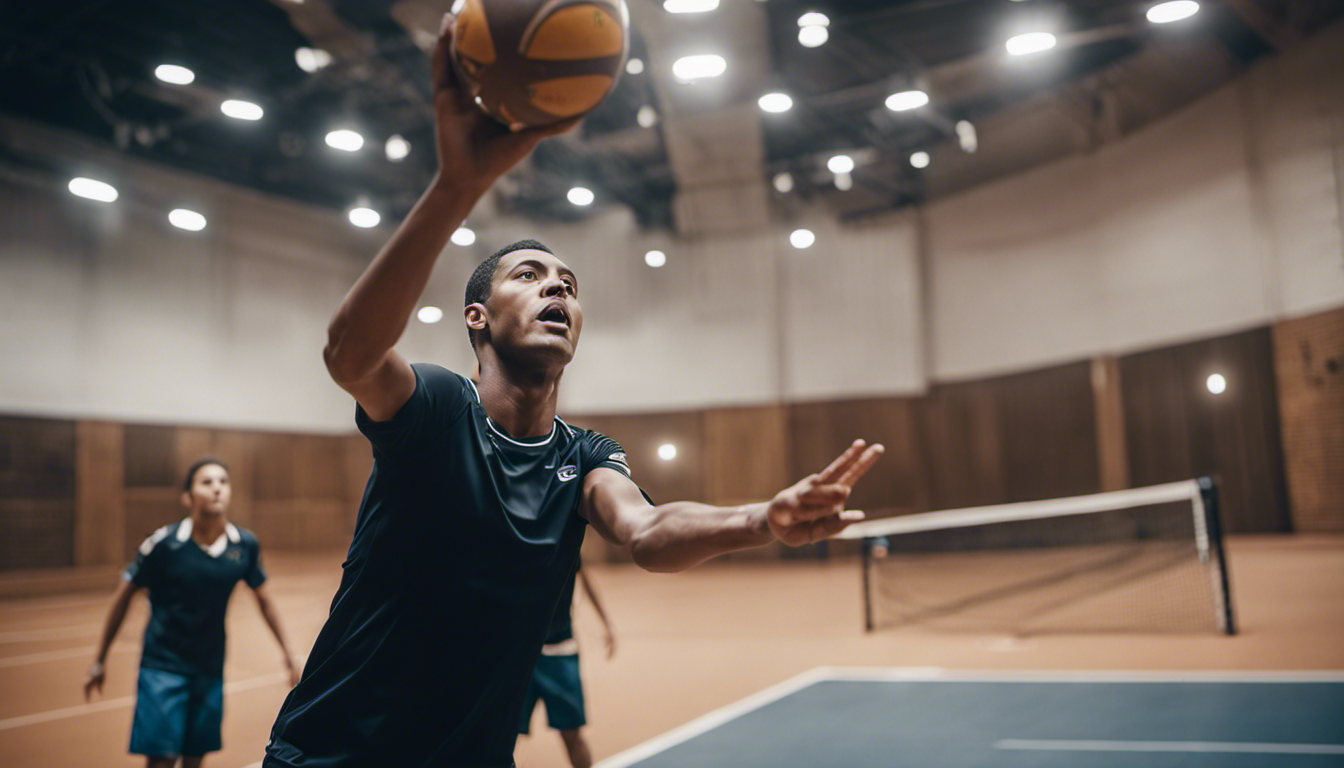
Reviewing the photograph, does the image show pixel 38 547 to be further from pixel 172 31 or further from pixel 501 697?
pixel 501 697

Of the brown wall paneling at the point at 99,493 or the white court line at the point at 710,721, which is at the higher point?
the brown wall paneling at the point at 99,493

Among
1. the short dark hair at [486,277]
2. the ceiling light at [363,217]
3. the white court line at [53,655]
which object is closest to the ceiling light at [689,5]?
the short dark hair at [486,277]

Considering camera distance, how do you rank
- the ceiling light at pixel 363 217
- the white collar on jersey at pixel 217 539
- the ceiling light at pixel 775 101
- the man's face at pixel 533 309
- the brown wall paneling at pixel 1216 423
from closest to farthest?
the man's face at pixel 533 309
the white collar on jersey at pixel 217 539
the ceiling light at pixel 775 101
the brown wall paneling at pixel 1216 423
the ceiling light at pixel 363 217

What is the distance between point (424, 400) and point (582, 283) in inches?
867

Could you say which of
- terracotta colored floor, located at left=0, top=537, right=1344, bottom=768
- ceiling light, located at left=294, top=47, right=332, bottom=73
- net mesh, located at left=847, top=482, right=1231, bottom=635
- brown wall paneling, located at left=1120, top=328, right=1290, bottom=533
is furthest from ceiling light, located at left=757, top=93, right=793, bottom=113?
brown wall paneling, located at left=1120, top=328, right=1290, bottom=533

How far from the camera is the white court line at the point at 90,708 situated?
7.81 meters

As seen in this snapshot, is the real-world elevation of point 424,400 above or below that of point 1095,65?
below

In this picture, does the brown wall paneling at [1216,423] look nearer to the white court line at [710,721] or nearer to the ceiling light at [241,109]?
the white court line at [710,721]

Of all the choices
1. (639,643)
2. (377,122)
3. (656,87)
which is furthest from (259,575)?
(377,122)

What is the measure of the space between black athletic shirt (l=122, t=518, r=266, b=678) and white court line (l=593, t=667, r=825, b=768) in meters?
2.53

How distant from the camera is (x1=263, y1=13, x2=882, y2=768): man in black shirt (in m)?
2.09

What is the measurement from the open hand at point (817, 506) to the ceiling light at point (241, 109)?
47.1 ft

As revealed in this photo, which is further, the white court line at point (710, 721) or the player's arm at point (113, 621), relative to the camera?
the white court line at point (710, 721)

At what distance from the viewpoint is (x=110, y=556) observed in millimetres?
19469
